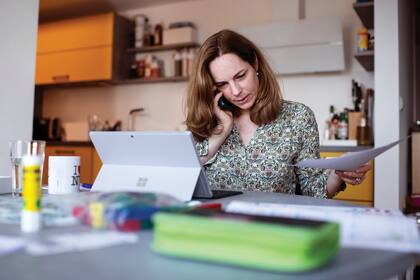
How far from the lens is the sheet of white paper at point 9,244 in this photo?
1.80ft

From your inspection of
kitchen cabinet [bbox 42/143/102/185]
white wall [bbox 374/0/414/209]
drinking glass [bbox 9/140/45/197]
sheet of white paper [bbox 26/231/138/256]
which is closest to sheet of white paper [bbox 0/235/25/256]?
sheet of white paper [bbox 26/231/138/256]

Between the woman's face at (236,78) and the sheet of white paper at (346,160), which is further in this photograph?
the woman's face at (236,78)

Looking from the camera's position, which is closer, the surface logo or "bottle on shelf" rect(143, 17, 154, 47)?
the surface logo

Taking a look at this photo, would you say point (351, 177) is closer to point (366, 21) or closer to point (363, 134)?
point (363, 134)

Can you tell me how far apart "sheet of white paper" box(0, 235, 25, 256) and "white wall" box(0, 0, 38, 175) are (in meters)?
1.65

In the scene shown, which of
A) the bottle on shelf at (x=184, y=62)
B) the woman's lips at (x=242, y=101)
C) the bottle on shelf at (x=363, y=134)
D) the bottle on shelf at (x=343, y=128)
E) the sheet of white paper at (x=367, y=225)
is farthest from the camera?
the bottle on shelf at (x=184, y=62)

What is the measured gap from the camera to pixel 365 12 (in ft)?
10.4

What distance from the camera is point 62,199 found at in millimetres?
796

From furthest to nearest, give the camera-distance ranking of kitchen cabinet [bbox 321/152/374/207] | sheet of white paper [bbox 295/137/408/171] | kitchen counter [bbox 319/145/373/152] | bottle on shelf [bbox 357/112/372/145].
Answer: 1. bottle on shelf [bbox 357/112/372/145]
2. kitchen counter [bbox 319/145/373/152]
3. kitchen cabinet [bbox 321/152/374/207]
4. sheet of white paper [bbox 295/137/408/171]

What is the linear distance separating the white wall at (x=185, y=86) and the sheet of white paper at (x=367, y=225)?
3.04 metres

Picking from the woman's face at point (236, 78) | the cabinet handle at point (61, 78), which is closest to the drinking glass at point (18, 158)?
the woman's face at point (236, 78)

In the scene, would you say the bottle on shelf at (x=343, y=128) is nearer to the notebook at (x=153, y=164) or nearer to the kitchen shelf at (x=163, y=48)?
the kitchen shelf at (x=163, y=48)

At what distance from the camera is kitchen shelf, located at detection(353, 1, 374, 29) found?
9.87 ft

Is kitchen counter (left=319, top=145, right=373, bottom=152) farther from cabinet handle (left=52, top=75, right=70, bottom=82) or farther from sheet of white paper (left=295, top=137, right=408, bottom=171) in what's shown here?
cabinet handle (left=52, top=75, right=70, bottom=82)
